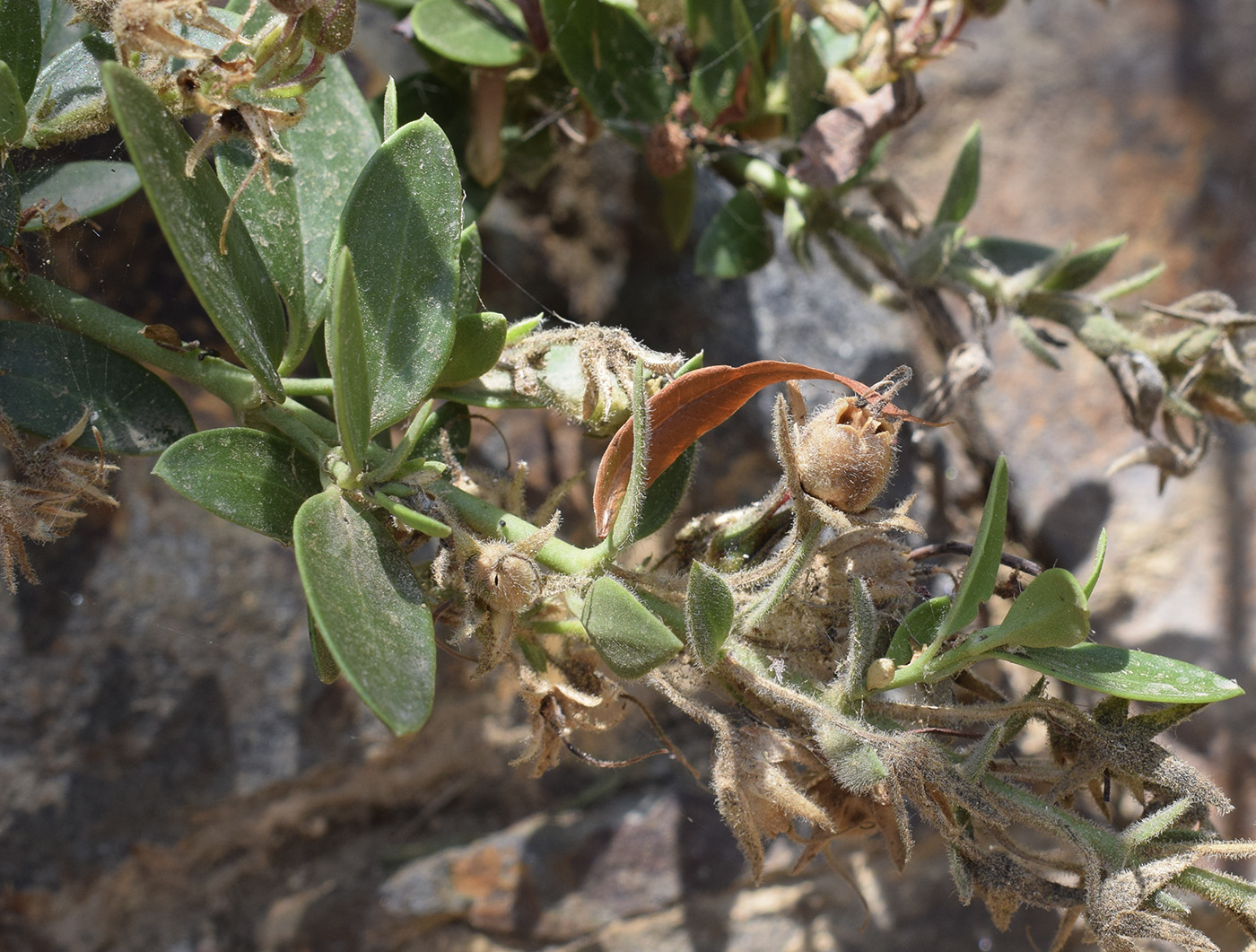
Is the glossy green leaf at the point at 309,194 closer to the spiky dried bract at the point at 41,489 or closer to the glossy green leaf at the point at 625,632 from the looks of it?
the spiky dried bract at the point at 41,489

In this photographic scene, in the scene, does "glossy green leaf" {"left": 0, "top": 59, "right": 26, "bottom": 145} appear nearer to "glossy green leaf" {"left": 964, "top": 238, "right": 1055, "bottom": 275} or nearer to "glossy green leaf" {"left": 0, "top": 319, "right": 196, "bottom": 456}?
"glossy green leaf" {"left": 0, "top": 319, "right": 196, "bottom": 456}

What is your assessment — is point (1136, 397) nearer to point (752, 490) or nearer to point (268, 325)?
point (752, 490)

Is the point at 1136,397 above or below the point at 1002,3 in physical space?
below

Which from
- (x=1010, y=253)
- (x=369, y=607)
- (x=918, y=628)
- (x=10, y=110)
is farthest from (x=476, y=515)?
(x=1010, y=253)

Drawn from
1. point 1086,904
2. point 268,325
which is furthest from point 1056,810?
point 268,325

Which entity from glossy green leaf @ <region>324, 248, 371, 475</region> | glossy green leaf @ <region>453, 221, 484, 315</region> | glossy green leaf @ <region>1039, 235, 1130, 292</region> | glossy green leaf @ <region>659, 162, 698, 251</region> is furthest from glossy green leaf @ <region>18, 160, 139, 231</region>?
glossy green leaf @ <region>1039, 235, 1130, 292</region>
